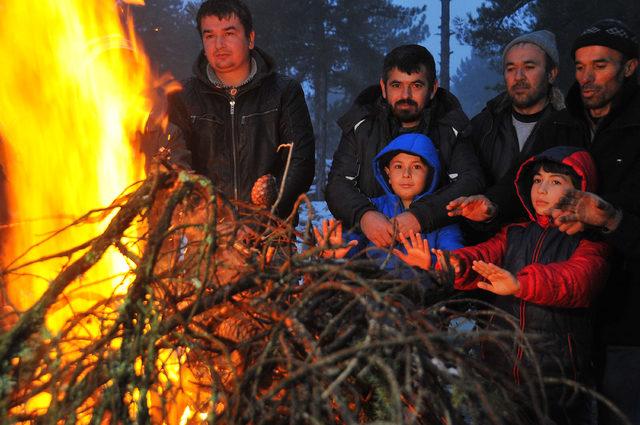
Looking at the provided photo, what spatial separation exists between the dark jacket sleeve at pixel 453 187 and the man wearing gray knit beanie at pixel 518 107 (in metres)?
0.27

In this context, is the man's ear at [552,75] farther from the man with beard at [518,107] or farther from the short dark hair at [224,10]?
the short dark hair at [224,10]

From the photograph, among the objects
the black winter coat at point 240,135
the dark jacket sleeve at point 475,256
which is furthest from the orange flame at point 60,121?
the dark jacket sleeve at point 475,256

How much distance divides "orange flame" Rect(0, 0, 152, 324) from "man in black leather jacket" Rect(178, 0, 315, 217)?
0.48 metres

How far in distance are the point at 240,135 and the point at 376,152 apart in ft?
3.53

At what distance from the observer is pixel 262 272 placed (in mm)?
1703

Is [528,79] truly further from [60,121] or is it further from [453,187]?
[60,121]

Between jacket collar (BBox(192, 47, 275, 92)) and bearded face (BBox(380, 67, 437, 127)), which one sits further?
jacket collar (BBox(192, 47, 275, 92))

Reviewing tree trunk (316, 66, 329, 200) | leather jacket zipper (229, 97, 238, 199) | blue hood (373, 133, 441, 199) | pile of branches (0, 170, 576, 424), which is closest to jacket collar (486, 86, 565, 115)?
blue hood (373, 133, 441, 199)

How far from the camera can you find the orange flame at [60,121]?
3.94 meters

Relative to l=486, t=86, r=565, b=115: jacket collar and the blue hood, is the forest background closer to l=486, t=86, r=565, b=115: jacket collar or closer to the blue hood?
l=486, t=86, r=565, b=115: jacket collar

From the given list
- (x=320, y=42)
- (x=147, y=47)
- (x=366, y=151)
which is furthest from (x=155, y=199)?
(x=147, y=47)

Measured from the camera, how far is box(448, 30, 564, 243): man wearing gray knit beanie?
4.27 metres

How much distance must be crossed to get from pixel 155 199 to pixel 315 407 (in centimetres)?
82

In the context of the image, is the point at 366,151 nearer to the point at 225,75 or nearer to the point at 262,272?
the point at 225,75
